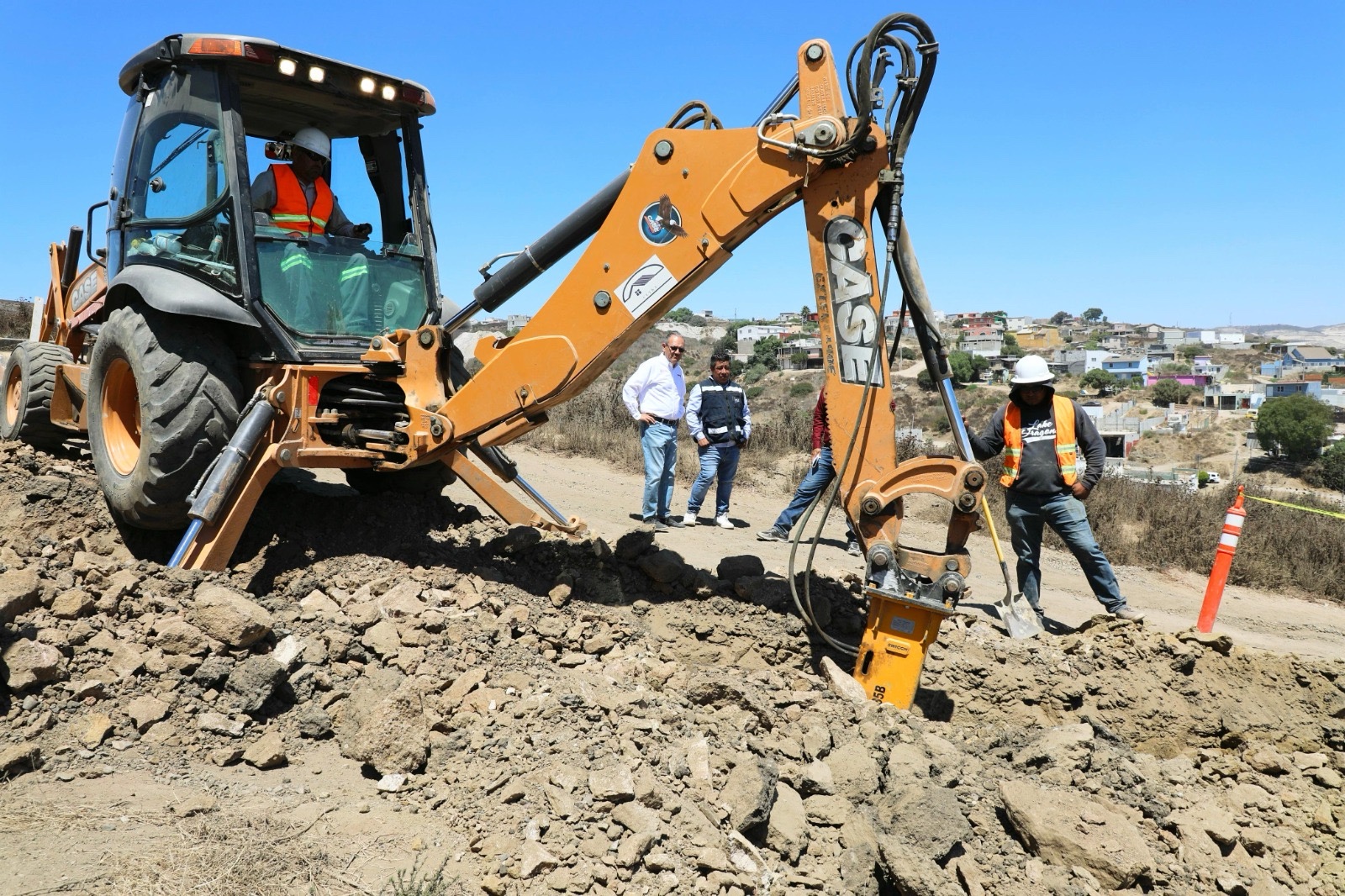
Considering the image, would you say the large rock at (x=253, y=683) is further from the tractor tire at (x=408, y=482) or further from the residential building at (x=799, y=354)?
the residential building at (x=799, y=354)

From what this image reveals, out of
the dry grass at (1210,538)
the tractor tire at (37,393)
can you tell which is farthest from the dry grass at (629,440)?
the tractor tire at (37,393)

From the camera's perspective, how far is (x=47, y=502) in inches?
235

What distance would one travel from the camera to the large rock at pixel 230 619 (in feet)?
14.1

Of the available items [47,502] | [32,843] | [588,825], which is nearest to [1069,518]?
→ [588,825]

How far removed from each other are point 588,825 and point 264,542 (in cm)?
350

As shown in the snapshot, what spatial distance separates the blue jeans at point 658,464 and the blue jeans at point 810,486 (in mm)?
1086

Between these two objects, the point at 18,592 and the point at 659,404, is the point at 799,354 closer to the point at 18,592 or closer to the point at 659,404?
the point at 659,404

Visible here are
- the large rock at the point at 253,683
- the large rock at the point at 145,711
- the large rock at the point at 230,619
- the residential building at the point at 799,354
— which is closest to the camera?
the large rock at the point at 145,711

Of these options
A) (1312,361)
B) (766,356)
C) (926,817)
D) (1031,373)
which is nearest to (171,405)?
(926,817)

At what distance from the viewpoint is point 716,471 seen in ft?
30.1

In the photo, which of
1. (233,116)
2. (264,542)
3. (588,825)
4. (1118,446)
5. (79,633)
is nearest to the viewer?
(588,825)

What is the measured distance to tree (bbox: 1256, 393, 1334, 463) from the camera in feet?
75.8

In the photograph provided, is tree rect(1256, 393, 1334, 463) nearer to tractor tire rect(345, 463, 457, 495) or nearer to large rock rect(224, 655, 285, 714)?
tractor tire rect(345, 463, 457, 495)

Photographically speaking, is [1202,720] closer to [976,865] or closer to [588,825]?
[976,865]
